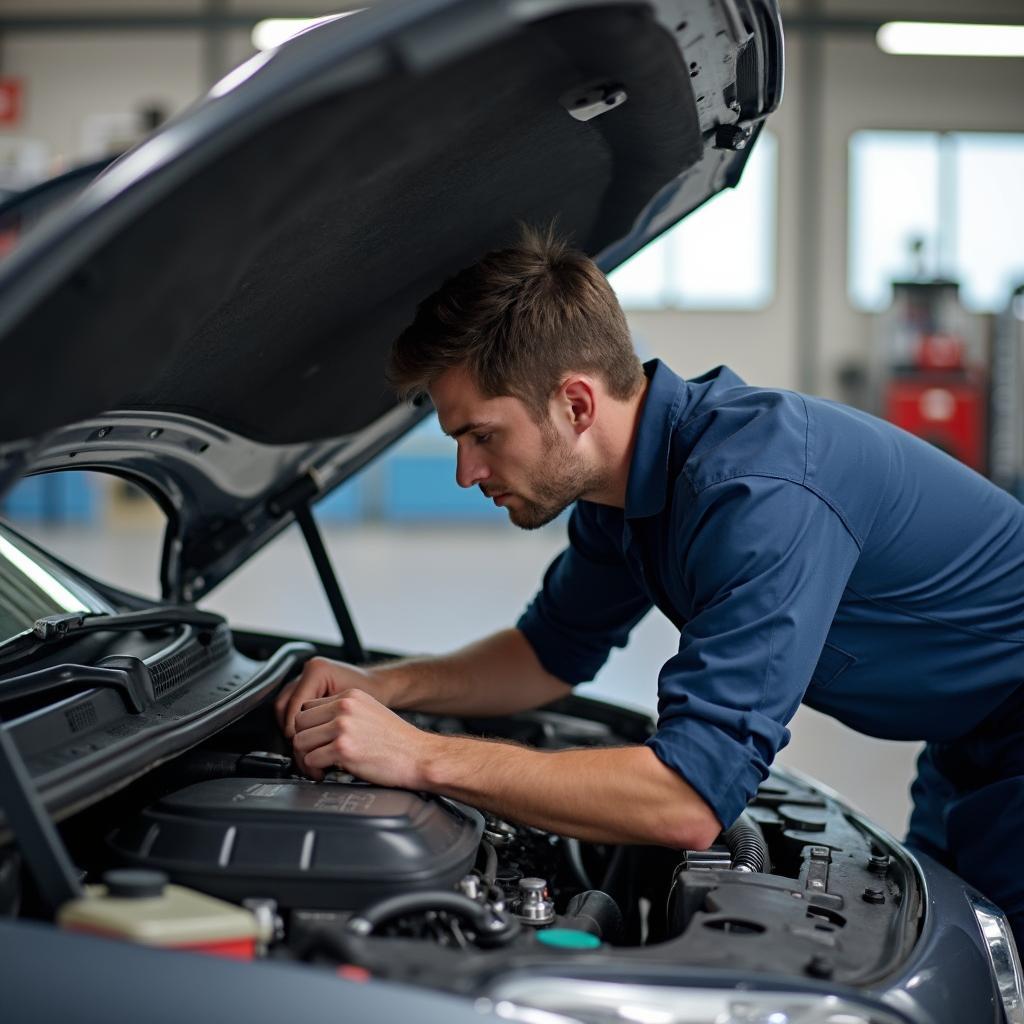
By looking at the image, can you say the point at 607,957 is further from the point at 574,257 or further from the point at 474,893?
the point at 574,257

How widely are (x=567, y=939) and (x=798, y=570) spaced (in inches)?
19.2

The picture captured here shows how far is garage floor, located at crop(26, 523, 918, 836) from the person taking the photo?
3869 millimetres

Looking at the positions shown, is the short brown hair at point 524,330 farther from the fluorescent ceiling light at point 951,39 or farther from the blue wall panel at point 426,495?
the fluorescent ceiling light at point 951,39

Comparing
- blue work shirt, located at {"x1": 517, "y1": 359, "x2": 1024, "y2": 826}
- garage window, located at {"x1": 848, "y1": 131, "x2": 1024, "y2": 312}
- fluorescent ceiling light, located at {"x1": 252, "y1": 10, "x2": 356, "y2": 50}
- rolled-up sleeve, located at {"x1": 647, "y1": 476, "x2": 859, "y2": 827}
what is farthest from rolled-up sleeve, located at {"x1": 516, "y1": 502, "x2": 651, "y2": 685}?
fluorescent ceiling light, located at {"x1": 252, "y1": 10, "x2": 356, "y2": 50}

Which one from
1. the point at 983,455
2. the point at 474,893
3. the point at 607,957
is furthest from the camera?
the point at 983,455

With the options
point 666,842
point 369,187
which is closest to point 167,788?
point 666,842

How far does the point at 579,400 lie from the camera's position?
1569 mm

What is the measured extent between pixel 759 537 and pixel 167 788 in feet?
2.61

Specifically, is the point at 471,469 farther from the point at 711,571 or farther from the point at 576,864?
the point at 576,864

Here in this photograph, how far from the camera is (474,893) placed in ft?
4.08

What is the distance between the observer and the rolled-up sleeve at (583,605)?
6.32ft

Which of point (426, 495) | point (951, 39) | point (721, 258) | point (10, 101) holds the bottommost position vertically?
point (426, 495)

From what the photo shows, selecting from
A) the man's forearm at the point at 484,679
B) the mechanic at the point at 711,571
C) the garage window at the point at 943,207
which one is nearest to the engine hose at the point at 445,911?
the mechanic at the point at 711,571

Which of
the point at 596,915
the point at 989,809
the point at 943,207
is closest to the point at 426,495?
the point at 943,207
